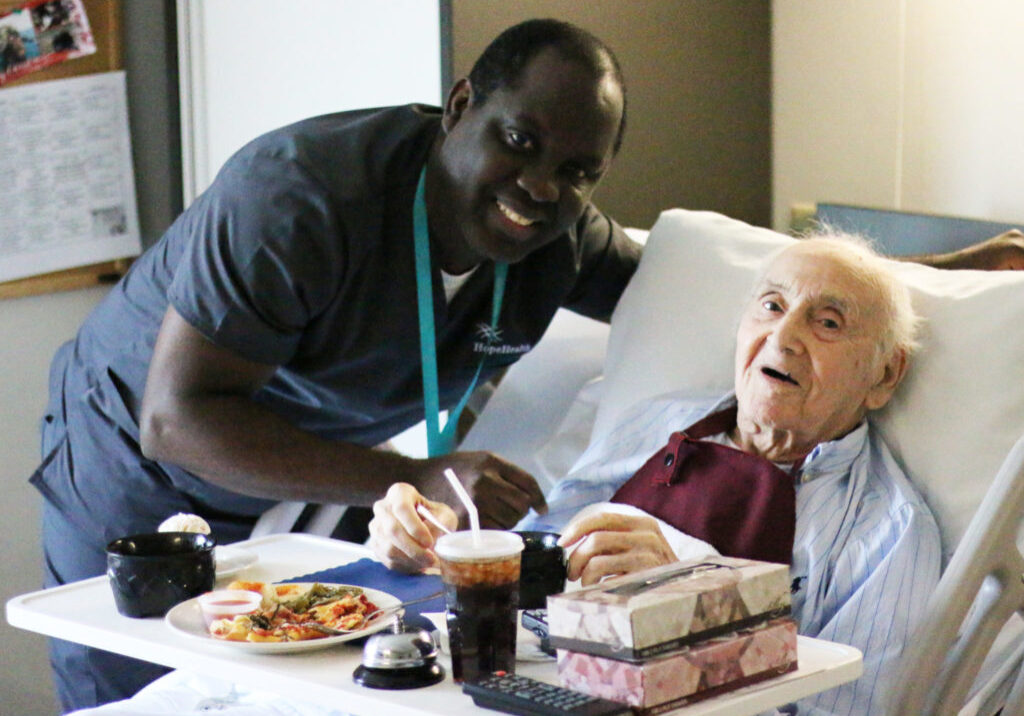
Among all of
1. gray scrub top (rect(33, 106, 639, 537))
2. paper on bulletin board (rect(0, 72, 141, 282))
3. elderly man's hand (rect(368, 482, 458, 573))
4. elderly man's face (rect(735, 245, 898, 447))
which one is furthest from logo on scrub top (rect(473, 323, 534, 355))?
paper on bulletin board (rect(0, 72, 141, 282))

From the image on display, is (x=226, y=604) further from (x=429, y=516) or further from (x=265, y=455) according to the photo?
(x=265, y=455)

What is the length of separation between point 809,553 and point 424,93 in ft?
4.17

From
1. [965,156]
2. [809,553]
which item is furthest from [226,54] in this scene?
[809,553]

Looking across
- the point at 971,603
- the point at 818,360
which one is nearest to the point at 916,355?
the point at 818,360

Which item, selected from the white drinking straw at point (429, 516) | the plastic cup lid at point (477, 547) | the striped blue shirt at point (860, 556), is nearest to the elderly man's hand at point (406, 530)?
the white drinking straw at point (429, 516)

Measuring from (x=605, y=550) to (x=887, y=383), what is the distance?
61 centimetres

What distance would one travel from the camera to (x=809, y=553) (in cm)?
161

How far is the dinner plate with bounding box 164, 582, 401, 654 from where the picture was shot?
118 centimetres

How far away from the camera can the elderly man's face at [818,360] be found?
5.63ft

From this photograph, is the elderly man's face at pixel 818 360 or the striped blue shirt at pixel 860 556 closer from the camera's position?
the striped blue shirt at pixel 860 556

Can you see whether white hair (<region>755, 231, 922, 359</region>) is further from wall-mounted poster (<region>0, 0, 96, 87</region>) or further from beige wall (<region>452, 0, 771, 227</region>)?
wall-mounted poster (<region>0, 0, 96, 87</region>)

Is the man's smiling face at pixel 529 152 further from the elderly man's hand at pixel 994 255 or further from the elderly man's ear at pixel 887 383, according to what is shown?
the elderly man's hand at pixel 994 255

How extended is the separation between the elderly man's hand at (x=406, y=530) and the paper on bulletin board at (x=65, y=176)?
164 cm

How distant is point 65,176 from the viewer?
284 centimetres
